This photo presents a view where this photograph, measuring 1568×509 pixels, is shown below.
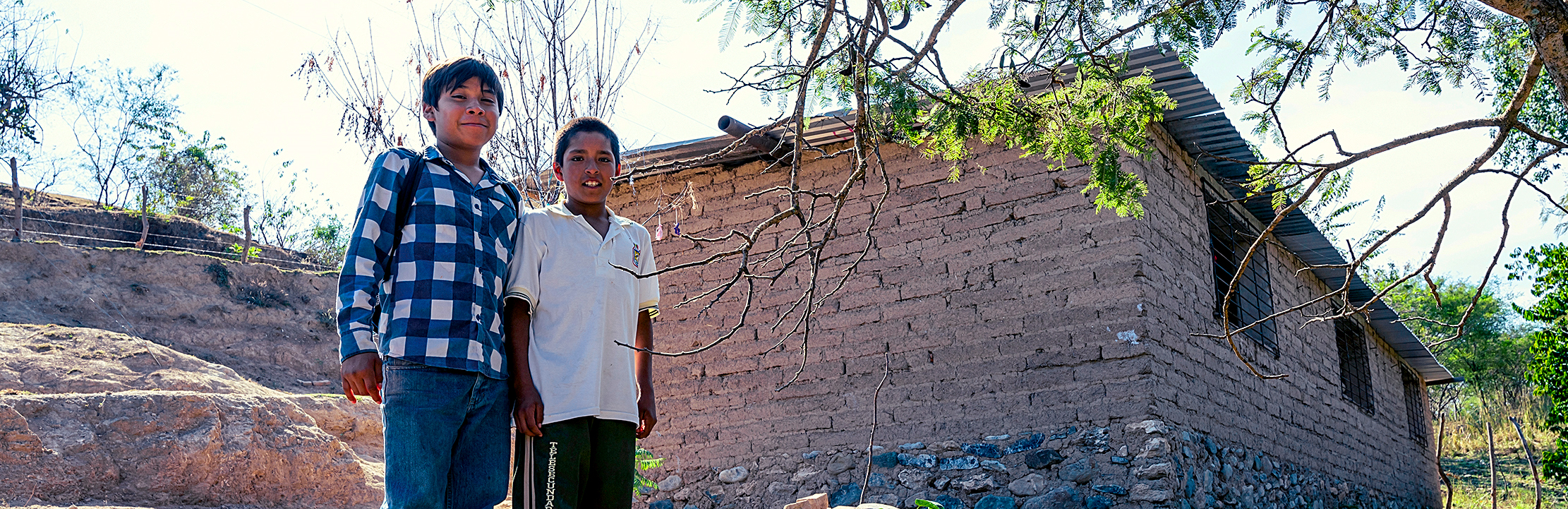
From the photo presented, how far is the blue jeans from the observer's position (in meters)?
2.11

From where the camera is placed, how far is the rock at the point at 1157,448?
5.18m

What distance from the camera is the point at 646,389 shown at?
9.02ft

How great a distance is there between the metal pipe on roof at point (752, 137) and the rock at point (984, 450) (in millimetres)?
1900

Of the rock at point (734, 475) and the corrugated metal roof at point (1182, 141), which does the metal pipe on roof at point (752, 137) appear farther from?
the rock at point (734, 475)

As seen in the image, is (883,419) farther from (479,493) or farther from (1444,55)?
(479,493)

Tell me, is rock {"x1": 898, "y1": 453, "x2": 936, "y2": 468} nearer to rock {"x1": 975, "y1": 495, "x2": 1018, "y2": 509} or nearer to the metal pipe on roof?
rock {"x1": 975, "y1": 495, "x2": 1018, "y2": 509}

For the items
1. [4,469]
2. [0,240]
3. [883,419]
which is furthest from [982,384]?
[0,240]

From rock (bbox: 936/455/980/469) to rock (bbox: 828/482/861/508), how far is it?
48 cm

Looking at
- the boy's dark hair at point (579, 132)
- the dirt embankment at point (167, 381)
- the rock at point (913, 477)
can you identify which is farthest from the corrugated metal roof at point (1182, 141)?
the dirt embankment at point (167, 381)

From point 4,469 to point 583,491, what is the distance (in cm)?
377

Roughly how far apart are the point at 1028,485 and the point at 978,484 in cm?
26

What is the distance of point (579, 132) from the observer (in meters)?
2.81

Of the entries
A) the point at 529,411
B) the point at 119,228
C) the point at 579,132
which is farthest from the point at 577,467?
the point at 119,228

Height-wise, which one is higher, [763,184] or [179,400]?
[763,184]
